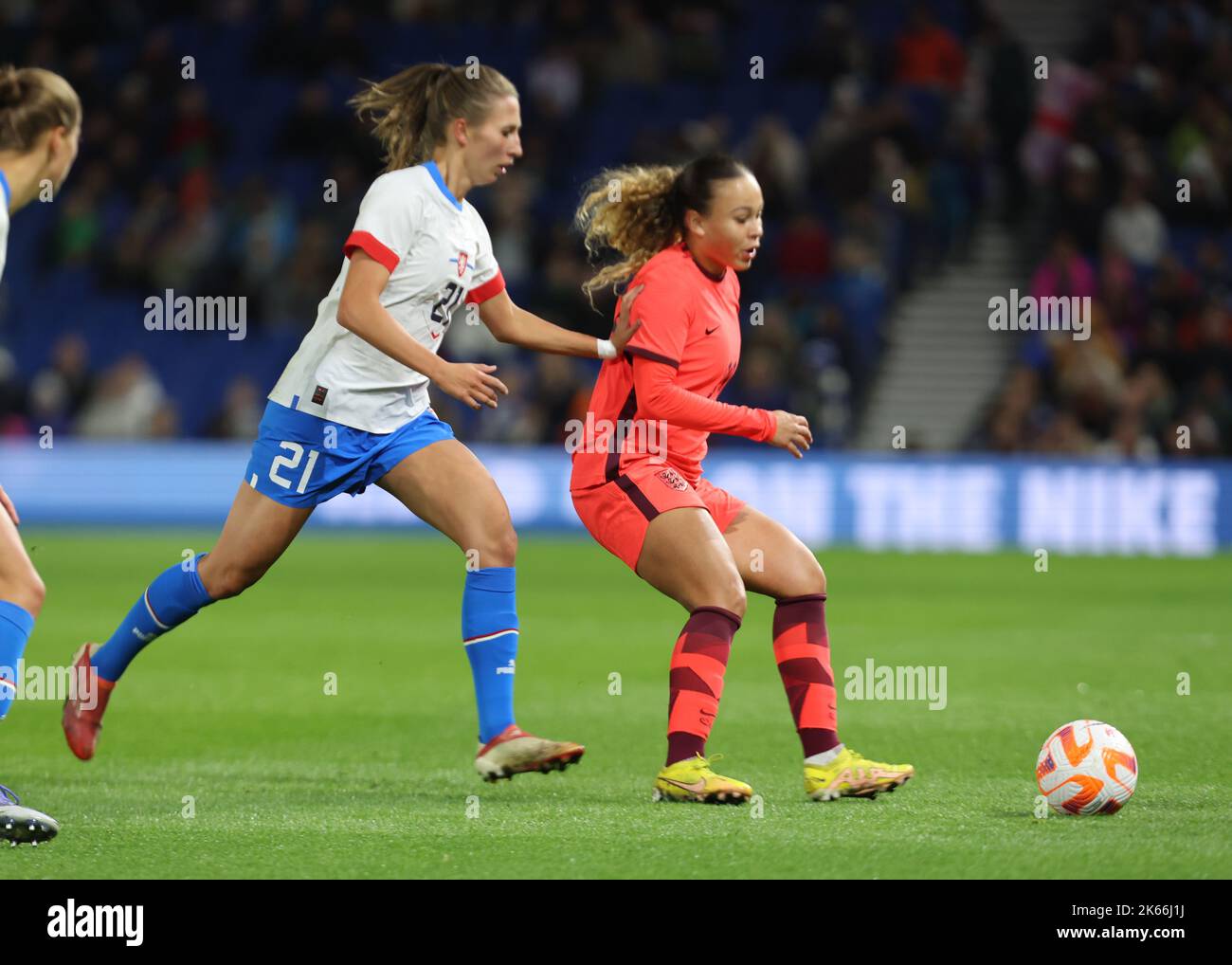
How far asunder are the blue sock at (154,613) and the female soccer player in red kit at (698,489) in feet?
4.47

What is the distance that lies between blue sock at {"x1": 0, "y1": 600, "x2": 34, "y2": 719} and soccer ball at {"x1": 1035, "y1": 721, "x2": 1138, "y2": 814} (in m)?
3.02

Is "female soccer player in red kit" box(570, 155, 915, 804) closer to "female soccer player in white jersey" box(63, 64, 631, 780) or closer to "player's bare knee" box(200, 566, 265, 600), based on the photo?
"female soccer player in white jersey" box(63, 64, 631, 780)

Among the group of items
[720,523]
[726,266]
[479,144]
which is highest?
[479,144]

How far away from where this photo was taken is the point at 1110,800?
5586mm

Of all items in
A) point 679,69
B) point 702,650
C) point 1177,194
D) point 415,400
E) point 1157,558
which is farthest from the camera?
point 679,69

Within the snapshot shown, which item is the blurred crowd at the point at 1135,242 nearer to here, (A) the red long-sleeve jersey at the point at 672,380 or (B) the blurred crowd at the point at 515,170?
(B) the blurred crowd at the point at 515,170

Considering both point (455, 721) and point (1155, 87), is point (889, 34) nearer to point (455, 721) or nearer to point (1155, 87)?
point (1155, 87)

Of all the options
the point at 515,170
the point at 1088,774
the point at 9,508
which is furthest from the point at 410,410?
the point at 515,170

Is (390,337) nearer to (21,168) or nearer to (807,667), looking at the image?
(21,168)

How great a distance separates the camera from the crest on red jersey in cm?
611

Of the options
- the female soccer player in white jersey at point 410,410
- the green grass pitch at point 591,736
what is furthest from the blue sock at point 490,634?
the green grass pitch at point 591,736

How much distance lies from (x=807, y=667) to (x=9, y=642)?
98.0 inches

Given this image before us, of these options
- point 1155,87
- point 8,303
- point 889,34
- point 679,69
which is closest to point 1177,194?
point 1155,87

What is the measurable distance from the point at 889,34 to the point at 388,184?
17.7m
